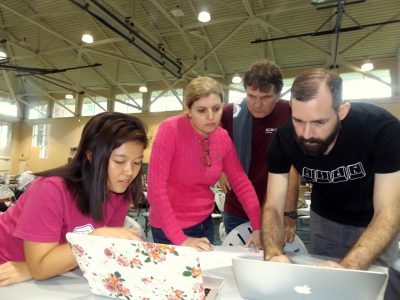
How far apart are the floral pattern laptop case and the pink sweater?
0.61 meters

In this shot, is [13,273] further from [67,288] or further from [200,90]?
[200,90]

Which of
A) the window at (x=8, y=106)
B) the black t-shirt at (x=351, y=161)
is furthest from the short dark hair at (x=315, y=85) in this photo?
the window at (x=8, y=106)

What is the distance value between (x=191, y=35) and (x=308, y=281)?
9395mm

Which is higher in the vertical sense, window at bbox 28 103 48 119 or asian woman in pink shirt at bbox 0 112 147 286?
window at bbox 28 103 48 119

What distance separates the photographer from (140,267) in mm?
797

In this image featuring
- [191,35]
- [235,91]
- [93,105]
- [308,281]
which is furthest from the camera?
[93,105]

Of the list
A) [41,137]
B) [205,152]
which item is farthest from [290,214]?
[41,137]

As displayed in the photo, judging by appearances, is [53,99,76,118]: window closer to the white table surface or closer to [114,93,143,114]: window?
[114,93,143,114]: window

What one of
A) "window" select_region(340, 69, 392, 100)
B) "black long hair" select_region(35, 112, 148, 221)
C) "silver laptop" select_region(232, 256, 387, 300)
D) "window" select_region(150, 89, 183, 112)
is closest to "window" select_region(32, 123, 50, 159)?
"window" select_region(150, 89, 183, 112)

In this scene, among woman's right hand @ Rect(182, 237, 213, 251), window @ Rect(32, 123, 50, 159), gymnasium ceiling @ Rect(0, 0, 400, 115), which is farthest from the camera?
window @ Rect(32, 123, 50, 159)

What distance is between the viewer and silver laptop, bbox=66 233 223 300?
756 millimetres

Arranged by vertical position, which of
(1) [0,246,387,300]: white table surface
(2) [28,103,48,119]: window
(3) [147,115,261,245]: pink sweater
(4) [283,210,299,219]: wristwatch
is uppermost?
(2) [28,103,48,119]: window

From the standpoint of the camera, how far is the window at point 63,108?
14.6m

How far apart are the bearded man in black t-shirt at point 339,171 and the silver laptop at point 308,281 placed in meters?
0.30
